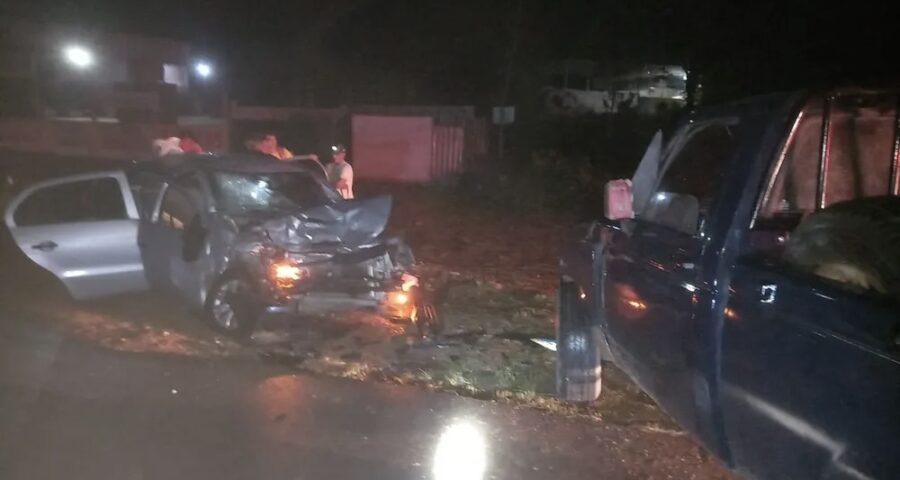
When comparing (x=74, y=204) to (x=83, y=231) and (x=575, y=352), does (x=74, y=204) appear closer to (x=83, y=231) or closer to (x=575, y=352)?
(x=83, y=231)

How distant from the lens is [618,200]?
4.71m

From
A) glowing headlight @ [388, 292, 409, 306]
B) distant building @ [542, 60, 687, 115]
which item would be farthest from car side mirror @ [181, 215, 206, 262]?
distant building @ [542, 60, 687, 115]

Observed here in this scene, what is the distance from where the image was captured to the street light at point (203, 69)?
118 ft

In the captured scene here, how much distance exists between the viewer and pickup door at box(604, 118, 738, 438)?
3.74 meters

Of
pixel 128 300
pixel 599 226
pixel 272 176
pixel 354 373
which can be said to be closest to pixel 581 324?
pixel 599 226

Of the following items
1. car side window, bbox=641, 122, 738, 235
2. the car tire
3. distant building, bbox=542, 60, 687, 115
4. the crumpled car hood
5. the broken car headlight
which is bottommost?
the car tire

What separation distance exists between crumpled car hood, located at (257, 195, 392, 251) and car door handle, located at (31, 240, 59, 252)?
6.44ft

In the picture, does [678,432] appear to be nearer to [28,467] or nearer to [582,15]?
[28,467]

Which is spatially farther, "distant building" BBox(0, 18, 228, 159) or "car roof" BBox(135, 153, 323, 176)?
"distant building" BBox(0, 18, 228, 159)

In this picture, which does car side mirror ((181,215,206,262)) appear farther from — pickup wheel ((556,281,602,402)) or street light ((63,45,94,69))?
street light ((63,45,94,69))

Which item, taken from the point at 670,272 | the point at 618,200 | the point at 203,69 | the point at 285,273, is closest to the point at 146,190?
the point at 285,273

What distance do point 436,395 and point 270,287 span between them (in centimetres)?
180

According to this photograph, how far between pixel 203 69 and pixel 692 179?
112 feet

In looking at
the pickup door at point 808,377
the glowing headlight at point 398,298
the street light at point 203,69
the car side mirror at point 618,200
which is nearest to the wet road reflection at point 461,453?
the car side mirror at point 618,200
